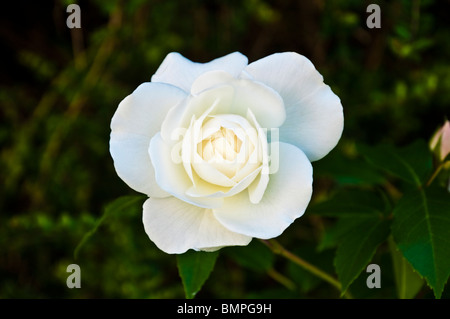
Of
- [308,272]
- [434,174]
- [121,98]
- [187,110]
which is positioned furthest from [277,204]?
[121,98]

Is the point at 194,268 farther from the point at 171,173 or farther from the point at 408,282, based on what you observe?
the point at 408,282

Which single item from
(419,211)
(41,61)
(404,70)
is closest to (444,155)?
(419,211)

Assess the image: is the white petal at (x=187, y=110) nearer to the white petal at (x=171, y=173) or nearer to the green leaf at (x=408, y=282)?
the white petal at (x=171, y=173)

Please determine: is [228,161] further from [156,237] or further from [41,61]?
[41,61]

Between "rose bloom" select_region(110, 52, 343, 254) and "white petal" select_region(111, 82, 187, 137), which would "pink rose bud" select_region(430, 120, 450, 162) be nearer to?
"rose bloom" select_region(110, 52, 343, 254)

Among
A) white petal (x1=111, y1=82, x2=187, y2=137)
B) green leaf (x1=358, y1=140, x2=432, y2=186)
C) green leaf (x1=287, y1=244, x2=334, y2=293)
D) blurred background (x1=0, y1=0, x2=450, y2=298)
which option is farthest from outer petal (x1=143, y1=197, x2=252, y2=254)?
blurred background (x1=0, y1=0, x2=450, y2=298)

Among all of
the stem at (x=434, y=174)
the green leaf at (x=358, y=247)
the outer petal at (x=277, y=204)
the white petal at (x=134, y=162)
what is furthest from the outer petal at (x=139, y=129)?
the stem at (x=434, y=174)
